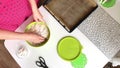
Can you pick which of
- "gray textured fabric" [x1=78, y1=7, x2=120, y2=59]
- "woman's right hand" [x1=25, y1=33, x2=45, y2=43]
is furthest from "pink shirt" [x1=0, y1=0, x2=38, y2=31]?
"gray textured fabric" [x1=78, y1=7, x2=120, y2=59]

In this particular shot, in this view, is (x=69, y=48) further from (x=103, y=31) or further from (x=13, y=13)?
(x=13, y=13)

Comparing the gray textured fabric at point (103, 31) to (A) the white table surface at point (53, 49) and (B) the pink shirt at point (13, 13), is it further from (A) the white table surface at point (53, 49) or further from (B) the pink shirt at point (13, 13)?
(B) the pink shirt at point (13, 13)

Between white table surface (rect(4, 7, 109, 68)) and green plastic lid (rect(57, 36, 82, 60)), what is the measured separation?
0.02m

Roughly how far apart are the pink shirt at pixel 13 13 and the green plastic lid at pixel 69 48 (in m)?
0.26

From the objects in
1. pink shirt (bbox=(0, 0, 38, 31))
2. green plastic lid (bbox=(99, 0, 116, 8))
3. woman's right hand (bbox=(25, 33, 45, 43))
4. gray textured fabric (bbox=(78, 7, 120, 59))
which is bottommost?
gray textured fabric (bbox=(78, 7, 120, 59))

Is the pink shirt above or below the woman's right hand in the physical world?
above

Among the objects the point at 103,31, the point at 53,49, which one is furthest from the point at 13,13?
the point at 103,31

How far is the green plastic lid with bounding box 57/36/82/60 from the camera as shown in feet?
4.05

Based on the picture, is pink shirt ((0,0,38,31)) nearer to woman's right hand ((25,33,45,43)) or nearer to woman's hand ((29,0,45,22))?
woman's hand ((29,0,45,22))

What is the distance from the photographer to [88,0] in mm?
1220

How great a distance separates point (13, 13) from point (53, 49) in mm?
278

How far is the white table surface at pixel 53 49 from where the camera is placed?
1226 millimetres

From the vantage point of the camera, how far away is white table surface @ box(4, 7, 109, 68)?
1226 mm

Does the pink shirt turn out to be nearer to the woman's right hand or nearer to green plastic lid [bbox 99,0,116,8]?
the woman's right hand
